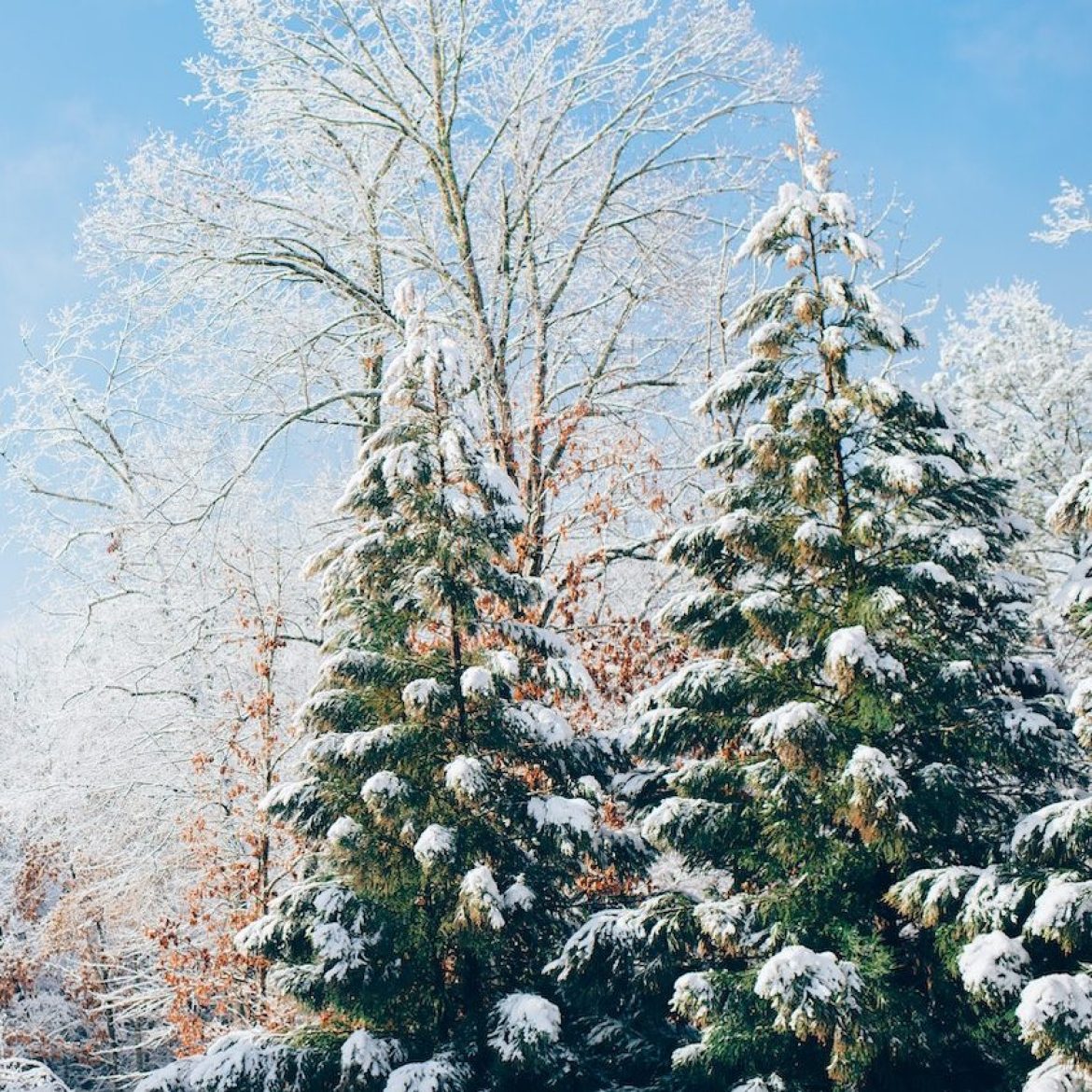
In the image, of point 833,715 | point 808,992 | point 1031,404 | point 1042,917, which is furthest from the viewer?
point 1031,404

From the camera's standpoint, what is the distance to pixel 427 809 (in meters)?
8.70

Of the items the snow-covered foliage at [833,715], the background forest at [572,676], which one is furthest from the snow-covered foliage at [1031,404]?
the snow-covered foliage at [833,715]

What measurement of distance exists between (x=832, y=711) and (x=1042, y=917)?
2.54 metres

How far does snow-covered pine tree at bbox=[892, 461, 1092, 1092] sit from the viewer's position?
5.93 metres

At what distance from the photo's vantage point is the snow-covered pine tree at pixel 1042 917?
5.93 metres

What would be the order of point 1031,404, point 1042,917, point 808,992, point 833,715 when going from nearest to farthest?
point 1042,917 → point 808,992 → point 833,715 → point 1031,404

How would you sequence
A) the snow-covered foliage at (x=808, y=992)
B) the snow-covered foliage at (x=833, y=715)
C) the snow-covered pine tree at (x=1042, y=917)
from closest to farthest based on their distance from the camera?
the snow-covered pine tree at (x=1042, y=917) → the snow-covered foliage at (x=808, y=992) → the snow-covered foliage at (x=833, y=715)

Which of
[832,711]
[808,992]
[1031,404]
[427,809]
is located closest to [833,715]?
[832,711]

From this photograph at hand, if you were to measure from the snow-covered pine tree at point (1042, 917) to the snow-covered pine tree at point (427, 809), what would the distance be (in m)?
2.86

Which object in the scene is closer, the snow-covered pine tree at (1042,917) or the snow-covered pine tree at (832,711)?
the snow-covered pine tree at (1042,917)

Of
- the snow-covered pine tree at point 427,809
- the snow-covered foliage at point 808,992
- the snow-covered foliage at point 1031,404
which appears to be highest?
the snow-covered foliage at point 1031,404

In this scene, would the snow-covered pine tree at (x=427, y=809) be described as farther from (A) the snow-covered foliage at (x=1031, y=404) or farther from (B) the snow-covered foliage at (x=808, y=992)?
(A) the snow-covered foliage at (x=1031, y=404)

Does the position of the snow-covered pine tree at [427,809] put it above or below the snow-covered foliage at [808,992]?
above

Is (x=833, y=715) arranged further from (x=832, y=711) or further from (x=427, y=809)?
(x=427, y=809)
